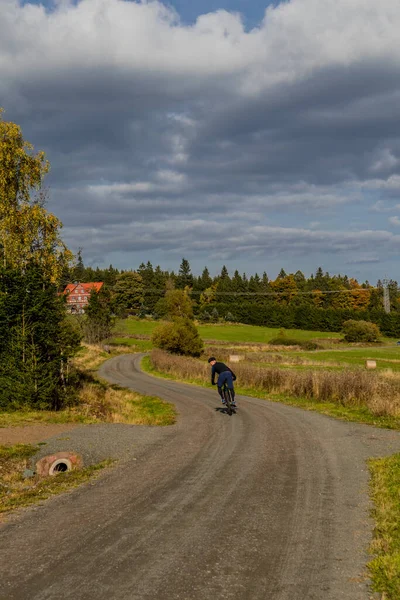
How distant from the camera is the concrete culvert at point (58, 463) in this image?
10266 millimetres

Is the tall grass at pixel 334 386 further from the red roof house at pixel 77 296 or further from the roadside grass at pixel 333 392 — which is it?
the red roof house at pixel 77 296

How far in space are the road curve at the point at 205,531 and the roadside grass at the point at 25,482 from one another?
42cm

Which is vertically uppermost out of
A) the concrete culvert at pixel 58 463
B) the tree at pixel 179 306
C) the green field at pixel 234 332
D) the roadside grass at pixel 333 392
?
the tree at pixel 179 306

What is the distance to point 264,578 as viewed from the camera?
5.20 meters

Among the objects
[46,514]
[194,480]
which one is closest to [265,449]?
[194,480]

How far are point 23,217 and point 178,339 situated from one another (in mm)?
35142

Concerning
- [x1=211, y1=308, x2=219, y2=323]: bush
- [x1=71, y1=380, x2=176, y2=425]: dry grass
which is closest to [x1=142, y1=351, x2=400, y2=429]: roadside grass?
[x1=71, y1=380, x2=176, y2=425]: dry grass

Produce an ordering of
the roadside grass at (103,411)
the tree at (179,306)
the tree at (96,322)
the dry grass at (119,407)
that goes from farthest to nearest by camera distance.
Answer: the tree at (96,322) < the tree at (179,306) < the dry grass at (119,407) < the roadside grass at (103,411)

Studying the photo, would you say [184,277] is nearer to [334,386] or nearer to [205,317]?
[205,317]

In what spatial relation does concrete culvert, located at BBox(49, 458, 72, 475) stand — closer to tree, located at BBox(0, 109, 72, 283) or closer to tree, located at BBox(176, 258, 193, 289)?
tree, located at BBox(0, 109, 72, 283)

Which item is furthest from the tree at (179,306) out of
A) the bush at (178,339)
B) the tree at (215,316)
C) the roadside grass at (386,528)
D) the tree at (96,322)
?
the roadside grass at (386,528)

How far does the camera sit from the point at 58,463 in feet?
34.2

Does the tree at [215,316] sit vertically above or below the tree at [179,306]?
below

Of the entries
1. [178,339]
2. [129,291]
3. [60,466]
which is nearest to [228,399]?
[60,466]
